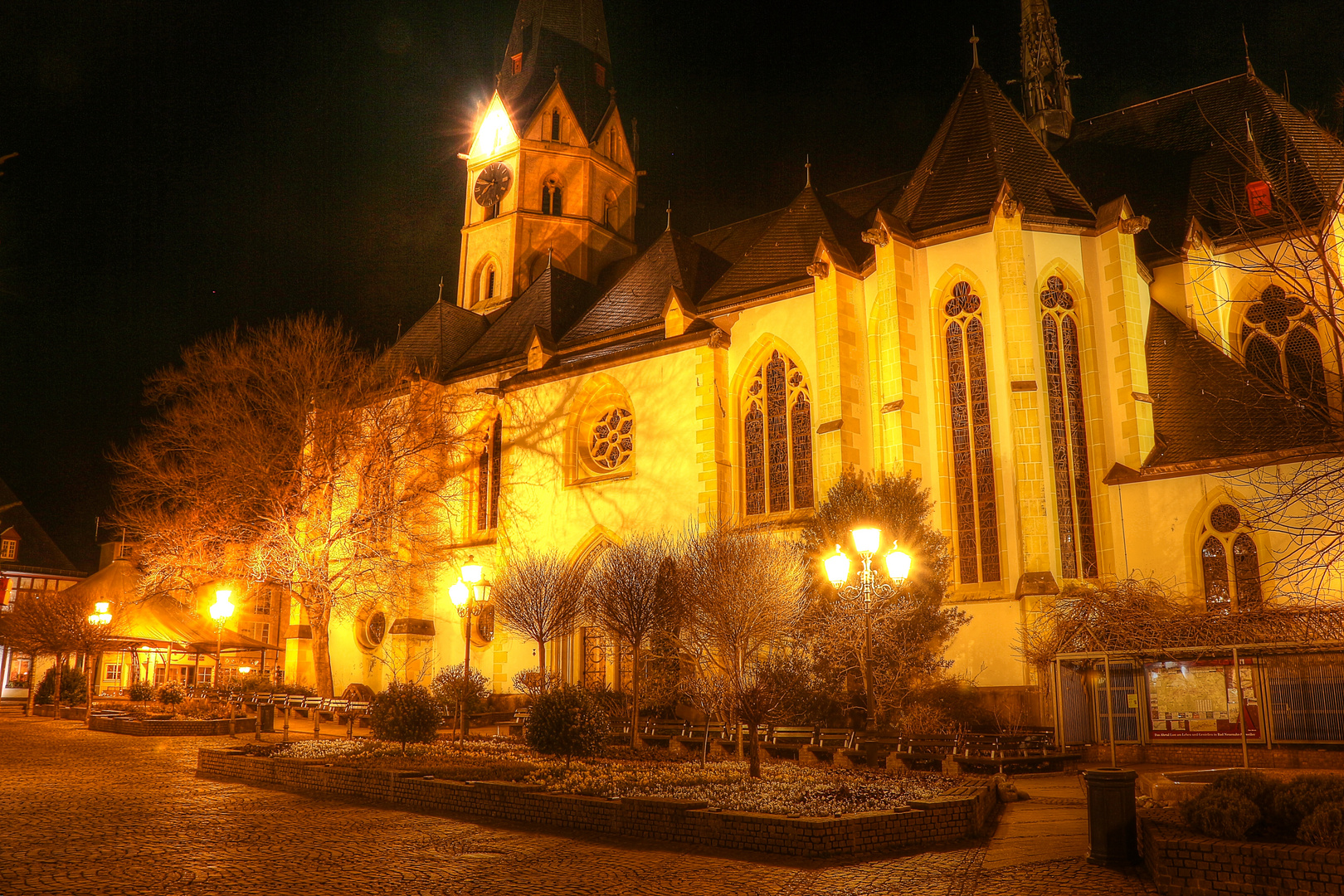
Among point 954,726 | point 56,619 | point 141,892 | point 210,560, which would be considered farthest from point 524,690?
point 141,892

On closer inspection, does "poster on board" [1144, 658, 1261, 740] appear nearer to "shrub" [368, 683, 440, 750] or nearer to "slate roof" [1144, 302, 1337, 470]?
"slate roof" [1144, 302, 1337, 470]

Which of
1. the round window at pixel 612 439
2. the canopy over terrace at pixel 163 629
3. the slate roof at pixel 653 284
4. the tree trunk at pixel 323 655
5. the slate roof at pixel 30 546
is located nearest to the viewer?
the tree trunk at pixel 323 655

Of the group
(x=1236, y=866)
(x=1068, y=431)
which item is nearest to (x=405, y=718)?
(x=1236, y=866)

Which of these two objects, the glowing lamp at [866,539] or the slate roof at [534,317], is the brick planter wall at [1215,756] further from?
the slate roof at [534,317]

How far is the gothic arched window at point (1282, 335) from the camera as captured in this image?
23.2 metres

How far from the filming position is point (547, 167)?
41.8 metres

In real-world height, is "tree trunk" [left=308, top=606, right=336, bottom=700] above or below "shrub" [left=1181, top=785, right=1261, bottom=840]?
above

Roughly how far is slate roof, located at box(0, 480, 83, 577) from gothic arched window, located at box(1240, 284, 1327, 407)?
52591 mm

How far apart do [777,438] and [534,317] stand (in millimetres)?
11772

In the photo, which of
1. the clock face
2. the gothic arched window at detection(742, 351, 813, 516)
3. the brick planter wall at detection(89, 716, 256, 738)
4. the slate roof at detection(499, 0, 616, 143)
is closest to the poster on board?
the gothic arched window at detection(742, 351, 813, 516)

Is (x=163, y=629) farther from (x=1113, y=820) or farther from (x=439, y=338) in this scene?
(x=1113, y=820)

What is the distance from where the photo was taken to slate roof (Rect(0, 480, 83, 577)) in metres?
50.2

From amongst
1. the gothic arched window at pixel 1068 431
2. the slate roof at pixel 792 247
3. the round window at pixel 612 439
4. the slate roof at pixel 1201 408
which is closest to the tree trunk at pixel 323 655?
the round window at pixel 612 439

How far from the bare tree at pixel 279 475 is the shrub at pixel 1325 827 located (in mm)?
24349
